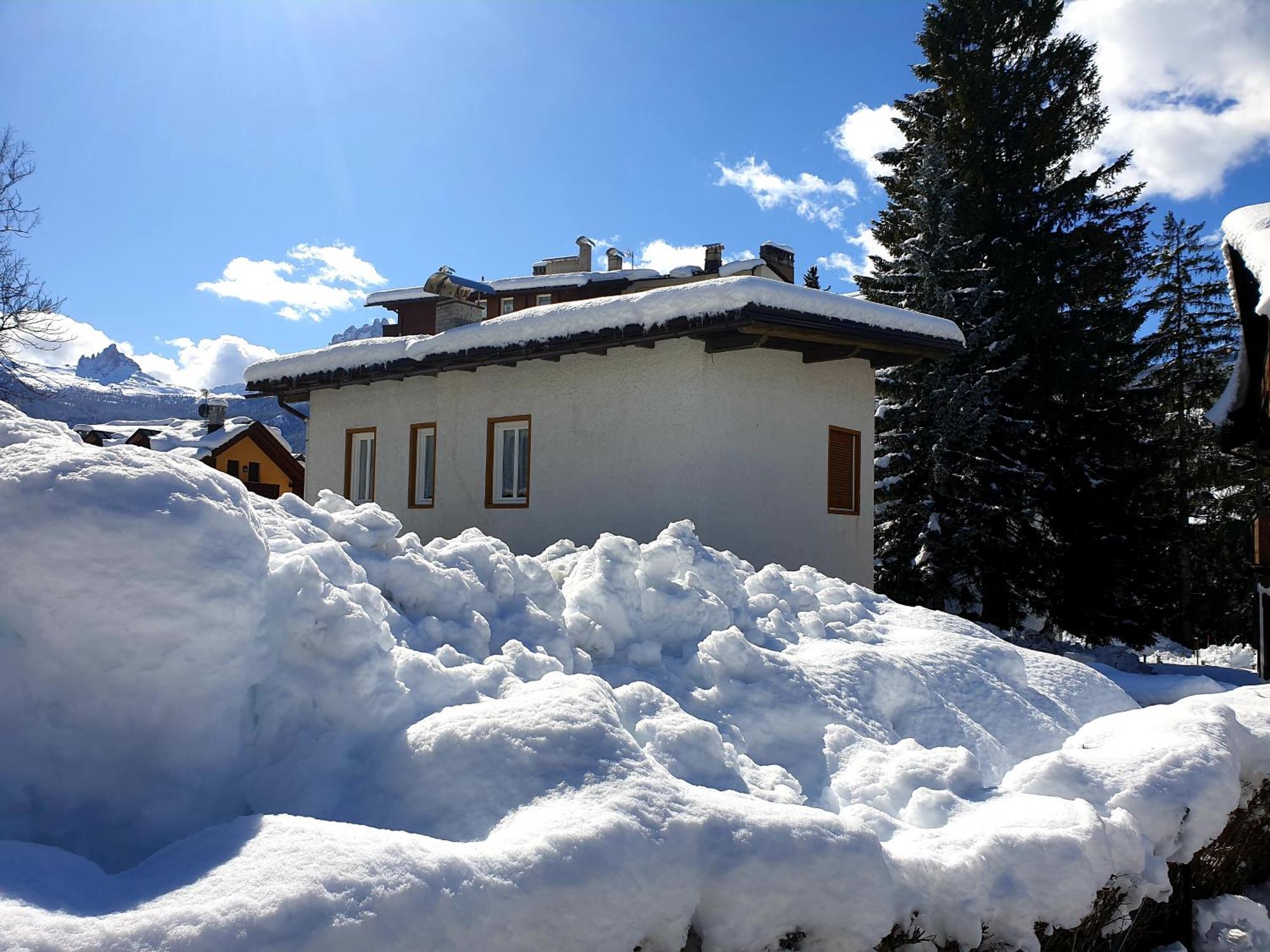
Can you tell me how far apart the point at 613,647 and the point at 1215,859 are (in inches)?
114

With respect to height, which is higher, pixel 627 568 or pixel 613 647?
pixel 627 568

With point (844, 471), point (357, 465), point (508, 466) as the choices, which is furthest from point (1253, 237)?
point (357, 465)

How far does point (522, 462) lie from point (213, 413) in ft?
94.0

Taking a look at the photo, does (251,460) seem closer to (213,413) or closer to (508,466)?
(213,413)

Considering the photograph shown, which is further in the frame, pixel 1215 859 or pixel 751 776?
pixel 1215 859

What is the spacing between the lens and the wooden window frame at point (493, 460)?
36.9ft

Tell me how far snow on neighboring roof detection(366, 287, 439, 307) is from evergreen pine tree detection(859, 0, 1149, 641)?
17.1 meters

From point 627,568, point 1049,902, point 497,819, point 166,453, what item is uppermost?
point 166,453

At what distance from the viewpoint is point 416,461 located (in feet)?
41.5

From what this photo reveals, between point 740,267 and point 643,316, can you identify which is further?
point 740,267

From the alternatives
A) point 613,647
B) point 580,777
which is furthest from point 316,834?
point 613,647

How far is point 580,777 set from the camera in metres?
2.79

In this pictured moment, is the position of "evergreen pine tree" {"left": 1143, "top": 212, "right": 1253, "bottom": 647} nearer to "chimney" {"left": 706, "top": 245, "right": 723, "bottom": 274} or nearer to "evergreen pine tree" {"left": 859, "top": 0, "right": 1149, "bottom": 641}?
"evergreen pine tree" {"left": 859, "top": 0, "right": 1149, "bottom": 641}

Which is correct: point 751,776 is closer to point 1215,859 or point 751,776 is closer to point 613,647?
point 613,647
